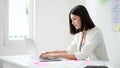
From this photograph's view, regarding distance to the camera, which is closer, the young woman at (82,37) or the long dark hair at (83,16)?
the young woman at (82,37)

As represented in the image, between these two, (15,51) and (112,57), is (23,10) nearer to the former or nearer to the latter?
(15,51)

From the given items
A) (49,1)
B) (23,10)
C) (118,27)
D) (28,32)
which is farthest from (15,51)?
(118,27)

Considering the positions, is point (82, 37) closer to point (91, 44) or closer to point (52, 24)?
point (91, 44)

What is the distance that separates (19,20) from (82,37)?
1.25 m

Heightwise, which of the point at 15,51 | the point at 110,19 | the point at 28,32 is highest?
the point at 110,19

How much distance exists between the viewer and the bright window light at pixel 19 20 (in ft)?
10.8

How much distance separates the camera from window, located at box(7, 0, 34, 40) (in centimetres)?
331

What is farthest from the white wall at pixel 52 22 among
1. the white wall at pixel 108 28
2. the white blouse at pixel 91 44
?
the white blouse at pixel 91 44

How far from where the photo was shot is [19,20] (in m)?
3.39

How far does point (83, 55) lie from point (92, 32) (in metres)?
0.26

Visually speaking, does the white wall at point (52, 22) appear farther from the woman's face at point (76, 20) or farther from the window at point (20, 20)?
the woman's face at point (76, 20)

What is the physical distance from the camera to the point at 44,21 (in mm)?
3484

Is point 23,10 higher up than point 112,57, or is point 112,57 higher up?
point 23,10

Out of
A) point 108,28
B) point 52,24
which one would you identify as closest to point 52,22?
point 52,24
